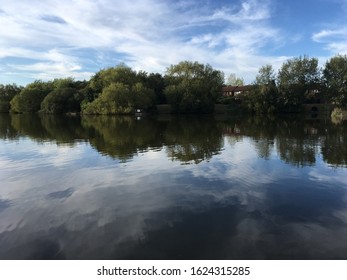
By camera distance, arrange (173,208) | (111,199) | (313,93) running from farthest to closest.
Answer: (313,93), (111,199), (173,208)

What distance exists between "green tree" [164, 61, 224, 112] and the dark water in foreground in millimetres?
73068

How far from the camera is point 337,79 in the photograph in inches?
3755

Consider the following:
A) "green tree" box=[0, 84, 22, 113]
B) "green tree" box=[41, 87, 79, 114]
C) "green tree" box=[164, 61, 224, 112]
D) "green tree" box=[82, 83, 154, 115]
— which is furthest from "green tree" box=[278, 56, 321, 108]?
"green tree" box=[0, 84, 22, 113]

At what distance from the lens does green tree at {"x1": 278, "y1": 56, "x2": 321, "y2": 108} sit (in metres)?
95.6

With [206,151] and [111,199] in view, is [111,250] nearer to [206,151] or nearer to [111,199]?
[111,199]

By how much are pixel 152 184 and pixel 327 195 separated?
7.65 metres

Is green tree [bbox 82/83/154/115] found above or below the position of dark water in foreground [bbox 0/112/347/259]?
above

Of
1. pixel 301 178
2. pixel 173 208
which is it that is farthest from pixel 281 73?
pixel 173 208

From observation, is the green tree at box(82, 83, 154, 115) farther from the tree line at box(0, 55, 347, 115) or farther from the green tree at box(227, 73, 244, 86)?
the green tree at box(227, 73, 244, 86)

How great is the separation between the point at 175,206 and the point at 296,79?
94578mm

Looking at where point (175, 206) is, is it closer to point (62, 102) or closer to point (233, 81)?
point (62, 102)

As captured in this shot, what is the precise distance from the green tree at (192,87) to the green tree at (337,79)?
3231cm

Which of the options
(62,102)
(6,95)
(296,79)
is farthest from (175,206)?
(6,95)

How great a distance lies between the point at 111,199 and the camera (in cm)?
1355
